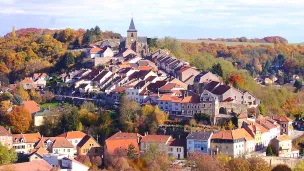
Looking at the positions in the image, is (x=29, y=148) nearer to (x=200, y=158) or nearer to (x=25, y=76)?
(x=200, y=158)

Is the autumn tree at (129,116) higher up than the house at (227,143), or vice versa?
the autumn tree at (129,116)

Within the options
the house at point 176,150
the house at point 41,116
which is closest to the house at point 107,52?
the house at point 41,116

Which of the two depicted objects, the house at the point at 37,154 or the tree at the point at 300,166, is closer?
the tree at the point at 300,166

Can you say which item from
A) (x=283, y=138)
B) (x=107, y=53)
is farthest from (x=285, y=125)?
(x=107, y=53)

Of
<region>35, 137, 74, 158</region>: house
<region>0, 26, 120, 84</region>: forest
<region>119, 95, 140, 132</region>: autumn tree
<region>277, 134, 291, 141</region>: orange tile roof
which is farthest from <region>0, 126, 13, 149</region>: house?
<region>277, 134, 291, 141</region>: orange tile roof

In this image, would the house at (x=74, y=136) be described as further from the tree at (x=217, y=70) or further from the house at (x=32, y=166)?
the tree at (x=217, y=70)

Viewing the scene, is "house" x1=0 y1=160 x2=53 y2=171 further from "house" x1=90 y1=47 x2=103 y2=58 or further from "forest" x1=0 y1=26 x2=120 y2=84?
"house" x1=90 y1=47 x2=103 y2=58
